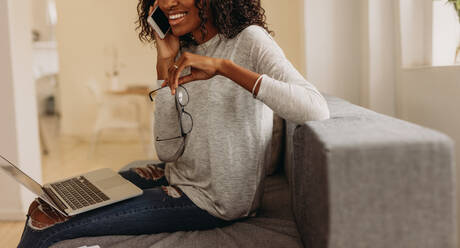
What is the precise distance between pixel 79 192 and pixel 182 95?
0.43 meters

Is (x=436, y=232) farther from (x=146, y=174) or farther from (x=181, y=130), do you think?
(x=146, y=174)

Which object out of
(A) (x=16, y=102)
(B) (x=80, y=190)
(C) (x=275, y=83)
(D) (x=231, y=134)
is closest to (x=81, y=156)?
(A) (x=16, y=102)

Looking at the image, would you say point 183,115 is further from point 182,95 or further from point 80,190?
point 80,190

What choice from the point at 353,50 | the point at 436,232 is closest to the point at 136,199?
the point at 436,232

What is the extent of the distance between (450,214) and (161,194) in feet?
2.54

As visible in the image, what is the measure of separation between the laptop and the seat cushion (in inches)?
3.9

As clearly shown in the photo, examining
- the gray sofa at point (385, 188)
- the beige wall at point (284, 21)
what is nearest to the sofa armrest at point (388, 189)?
the gray sofa at point (385, 188)

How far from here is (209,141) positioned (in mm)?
1178

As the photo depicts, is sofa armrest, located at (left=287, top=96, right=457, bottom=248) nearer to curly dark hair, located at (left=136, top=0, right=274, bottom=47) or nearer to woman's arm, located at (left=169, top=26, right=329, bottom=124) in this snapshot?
woman's arm, located at (left=169, top=26, right=329, bottom=124)

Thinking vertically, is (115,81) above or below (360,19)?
below

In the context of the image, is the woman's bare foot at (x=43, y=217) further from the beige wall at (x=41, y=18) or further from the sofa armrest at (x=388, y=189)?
the beige wall at (x=41, y=18)

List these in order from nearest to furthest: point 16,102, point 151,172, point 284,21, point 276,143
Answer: point 151,172, point 276,143, point 16,102, point 284,21

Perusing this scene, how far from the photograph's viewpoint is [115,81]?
16.6 feet

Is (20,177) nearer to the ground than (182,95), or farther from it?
nearer to the ground
